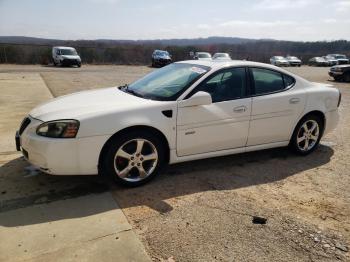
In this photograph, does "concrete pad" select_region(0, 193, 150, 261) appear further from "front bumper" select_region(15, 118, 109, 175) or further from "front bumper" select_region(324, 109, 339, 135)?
"front bumper" select_region(324, 109, 339, 135)

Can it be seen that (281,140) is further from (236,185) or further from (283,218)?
(283,218)

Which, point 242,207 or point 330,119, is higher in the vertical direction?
point 330,119

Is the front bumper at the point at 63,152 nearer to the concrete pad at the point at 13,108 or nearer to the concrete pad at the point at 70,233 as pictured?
the concrete pad at the point at 70,233

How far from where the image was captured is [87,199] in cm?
401

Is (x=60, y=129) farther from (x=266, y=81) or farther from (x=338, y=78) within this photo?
(x=338, y=78)

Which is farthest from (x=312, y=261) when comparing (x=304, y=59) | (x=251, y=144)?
(x=304, y=59)

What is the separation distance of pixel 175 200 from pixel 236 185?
906mm

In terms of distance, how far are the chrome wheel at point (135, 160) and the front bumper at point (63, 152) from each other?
0.27 metres

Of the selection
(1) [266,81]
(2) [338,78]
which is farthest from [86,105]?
(2) [338,78]

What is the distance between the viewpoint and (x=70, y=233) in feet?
10.9

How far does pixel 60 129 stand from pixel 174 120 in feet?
4.38

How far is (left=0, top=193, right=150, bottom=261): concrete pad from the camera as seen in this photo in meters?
2.99

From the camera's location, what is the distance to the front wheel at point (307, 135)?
18.2 ft

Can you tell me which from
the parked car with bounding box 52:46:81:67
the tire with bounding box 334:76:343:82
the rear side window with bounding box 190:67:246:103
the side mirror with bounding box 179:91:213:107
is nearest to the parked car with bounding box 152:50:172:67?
the parked car with bounding box 52:46:81:67
